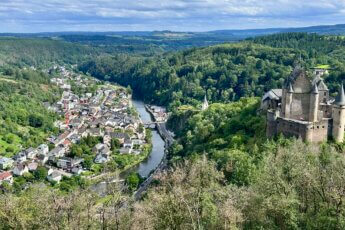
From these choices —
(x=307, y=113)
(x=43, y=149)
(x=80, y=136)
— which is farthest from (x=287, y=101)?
(x=80, y=136)

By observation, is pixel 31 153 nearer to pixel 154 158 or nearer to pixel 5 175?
pixel 5 175

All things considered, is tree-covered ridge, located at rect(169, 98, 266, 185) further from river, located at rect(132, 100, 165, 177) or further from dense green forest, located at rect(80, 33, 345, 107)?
dense green forest, located at rect(80, 33, 345, 107)

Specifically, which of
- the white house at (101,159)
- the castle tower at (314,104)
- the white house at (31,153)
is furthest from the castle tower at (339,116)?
the white house at (31,153)

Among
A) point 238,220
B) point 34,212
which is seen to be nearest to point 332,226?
point 238,220

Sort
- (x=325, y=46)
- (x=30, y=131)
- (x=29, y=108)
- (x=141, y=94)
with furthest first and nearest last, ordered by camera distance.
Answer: (x=141, y=94), (x=325, y=46), (x=29, y=108), (x=30, y=131)

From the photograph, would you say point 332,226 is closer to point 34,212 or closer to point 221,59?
point 34,212

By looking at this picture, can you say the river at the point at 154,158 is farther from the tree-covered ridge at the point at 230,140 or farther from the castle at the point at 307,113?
the castle at the point at 307,113
